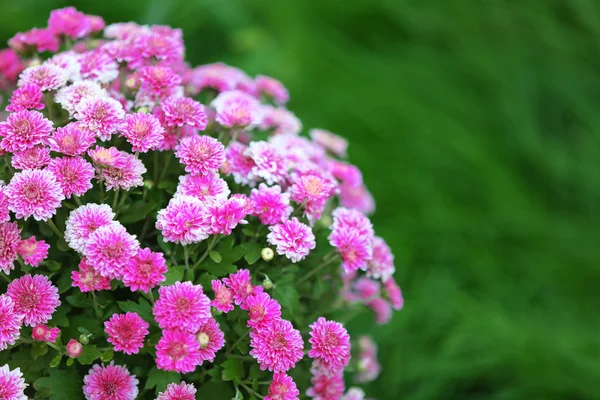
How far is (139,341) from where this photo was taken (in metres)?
0.80

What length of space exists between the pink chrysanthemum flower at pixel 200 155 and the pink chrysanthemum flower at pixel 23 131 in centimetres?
18

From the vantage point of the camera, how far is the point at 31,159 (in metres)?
0.83

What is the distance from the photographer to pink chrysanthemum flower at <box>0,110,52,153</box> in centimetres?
83

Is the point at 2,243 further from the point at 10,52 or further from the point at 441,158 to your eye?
the point at 441,158

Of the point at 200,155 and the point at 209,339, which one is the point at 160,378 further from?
the point at 200,155

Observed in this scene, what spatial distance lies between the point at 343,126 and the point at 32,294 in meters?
1.44

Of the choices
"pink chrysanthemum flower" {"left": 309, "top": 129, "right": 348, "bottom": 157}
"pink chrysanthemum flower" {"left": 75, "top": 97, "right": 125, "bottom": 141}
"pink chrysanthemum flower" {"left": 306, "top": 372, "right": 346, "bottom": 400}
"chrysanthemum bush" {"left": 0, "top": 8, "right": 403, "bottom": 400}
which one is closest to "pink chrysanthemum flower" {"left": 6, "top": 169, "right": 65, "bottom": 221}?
"chrysanthemum bush" {"left": 0, "top": 8, "right": 403, "bottom": 400}

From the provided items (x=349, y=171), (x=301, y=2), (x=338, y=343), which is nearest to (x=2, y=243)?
(x=338, y=343)

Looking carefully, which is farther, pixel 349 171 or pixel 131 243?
pixel 349 171

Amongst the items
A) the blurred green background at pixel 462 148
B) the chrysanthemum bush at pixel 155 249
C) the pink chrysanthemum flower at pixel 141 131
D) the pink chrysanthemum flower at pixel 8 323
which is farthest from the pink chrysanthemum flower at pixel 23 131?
the blurred green background at pixel 462 148

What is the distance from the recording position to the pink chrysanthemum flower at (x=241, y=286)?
→ 2.78 feet

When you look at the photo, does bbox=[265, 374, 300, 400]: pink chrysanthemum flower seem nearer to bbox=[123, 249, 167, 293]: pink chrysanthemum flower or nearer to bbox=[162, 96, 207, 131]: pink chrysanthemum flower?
bbox=[123, 249, 167, 293]: pink chrysanthemum flower

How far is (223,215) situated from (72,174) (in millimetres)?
202

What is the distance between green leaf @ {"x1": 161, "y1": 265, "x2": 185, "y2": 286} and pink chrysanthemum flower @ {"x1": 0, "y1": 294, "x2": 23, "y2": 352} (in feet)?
0.61
